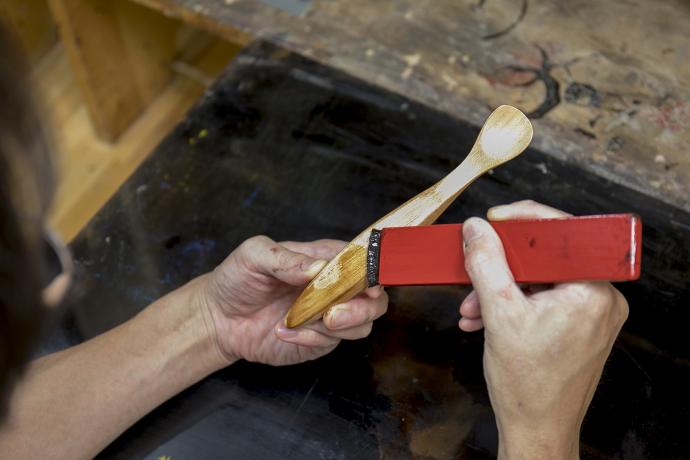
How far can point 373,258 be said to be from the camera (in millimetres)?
717

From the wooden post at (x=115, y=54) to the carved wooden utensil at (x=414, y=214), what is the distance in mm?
953

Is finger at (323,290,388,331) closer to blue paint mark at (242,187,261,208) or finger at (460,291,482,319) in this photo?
finger at (460,291,482,319)

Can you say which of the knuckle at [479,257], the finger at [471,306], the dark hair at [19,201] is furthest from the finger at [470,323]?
the dark hair at [19,201]

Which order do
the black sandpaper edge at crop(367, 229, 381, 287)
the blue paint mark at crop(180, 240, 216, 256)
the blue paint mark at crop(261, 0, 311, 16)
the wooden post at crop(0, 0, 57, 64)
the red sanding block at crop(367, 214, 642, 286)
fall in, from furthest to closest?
the wooden post at crop(0, 0, 57, 64), the blue paint mark at crop(261, 0, 311, 16), the blue paint mark at crop(180, 240, 216, 256), the black sandpaper edge at crop(367, 229, 381, 287), the red sanding block at crop(367, 214, 642, 286)

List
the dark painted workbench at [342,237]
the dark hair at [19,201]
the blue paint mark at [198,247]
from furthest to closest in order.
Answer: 1. the blue paint mark at [198,247]
2. the dark painted workbench at [342,237]
3. the dark hair at [19,201]

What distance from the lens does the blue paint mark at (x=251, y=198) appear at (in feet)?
3.30

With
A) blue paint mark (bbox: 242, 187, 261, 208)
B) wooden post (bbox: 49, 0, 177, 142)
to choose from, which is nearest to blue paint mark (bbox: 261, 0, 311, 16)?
blue paint mark (bbox: 242, 187, 261, 208)

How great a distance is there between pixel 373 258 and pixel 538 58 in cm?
56

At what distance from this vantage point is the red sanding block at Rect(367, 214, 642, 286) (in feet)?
2.01

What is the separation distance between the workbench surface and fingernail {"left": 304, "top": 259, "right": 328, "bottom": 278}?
0.39m

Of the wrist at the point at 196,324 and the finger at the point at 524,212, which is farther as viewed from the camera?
the wrist at the point at 196,324

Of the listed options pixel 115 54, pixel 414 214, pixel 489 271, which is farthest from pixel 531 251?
pixel 115 54

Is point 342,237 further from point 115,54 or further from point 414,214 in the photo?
point 115,54

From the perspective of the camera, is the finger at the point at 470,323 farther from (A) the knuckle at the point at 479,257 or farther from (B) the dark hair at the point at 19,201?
(B) the dark hair at the point at 19,201
